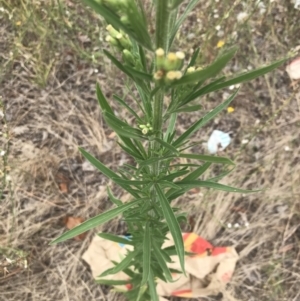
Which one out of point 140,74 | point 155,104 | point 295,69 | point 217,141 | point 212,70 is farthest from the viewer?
point 295,69

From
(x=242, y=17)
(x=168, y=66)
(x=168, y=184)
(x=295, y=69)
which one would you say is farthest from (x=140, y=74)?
(x=295, y=69)

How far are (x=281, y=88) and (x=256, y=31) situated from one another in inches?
14.3

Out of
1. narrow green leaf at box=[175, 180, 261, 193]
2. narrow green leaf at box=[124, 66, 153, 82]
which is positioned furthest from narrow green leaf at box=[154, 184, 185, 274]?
narrow green leaf at box=[124, 66, 153, 82]

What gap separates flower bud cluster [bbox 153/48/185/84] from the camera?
822 mm

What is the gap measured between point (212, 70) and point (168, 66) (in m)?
0.08

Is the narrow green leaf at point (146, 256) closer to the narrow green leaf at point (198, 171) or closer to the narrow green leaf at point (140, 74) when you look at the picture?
the narrow green leaf at point (198, 171)

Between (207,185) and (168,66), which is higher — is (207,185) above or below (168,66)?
below

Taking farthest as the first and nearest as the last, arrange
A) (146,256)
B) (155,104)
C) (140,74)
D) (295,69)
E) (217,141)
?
(295,69)
(217,141)
(146,256)
(155,104)
(140,74)

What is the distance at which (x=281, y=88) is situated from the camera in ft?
8.47

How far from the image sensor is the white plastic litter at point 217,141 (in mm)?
2373

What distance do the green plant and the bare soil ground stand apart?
1.97 feet

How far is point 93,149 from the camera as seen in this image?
243 cm

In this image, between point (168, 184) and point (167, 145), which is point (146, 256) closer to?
point (168, 184)

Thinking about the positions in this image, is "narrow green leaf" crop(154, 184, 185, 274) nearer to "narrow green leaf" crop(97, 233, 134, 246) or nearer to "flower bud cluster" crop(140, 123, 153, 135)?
"flower bud cluster" crop(140, 123, 153, 135)
